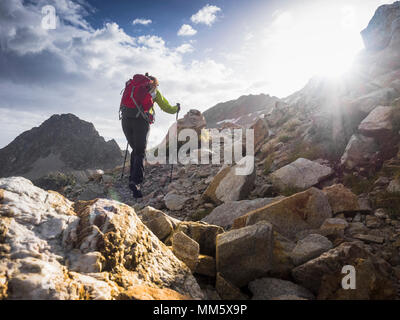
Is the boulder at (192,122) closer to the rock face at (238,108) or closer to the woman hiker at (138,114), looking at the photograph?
the woman hiker at (138,114)

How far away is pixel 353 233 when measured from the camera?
4.04 metres

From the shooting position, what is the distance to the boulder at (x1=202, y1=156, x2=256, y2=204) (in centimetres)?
676

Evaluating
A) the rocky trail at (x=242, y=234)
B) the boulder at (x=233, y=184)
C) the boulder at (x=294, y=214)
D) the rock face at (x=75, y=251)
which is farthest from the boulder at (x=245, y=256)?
the boulder at (x=233, y=184)

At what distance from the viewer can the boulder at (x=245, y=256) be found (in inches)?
115

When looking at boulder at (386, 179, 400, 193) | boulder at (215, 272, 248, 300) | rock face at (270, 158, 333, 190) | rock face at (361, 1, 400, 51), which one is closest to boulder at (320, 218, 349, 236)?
boulder at (386, 179, 400, 193)

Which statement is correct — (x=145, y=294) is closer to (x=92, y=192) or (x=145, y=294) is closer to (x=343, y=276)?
(x=343, y=276)

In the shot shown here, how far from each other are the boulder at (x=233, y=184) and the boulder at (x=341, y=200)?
91.1 inches

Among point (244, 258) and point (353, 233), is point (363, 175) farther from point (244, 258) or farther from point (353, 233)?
point (244, 258)

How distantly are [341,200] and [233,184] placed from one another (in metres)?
2.93

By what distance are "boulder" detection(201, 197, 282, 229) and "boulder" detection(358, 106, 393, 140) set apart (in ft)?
12.6

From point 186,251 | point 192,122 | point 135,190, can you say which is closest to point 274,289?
point 186,251

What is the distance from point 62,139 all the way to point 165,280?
69.4m
